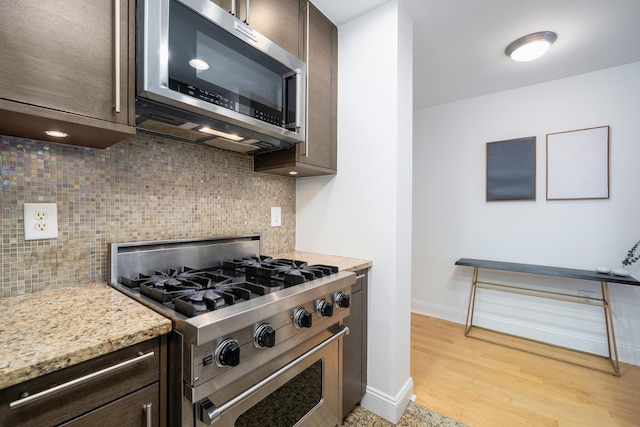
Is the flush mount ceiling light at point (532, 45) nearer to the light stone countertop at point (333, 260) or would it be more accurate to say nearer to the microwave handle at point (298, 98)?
the microwave handle at point (298, 98)

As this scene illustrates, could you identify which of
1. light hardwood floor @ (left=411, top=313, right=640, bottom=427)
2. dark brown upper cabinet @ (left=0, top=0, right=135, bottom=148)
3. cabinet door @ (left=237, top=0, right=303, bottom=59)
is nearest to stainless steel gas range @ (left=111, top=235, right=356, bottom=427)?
dark brown upper cabinet @ (left=0, top=0, right=135, bottom=148)

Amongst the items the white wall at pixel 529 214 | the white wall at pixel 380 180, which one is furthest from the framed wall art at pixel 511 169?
the white wall at pixel 380 180

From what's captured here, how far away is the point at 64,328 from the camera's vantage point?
0.70 metres

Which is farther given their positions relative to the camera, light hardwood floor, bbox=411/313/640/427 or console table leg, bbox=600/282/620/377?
console table leg, bbox=600/282/620/377

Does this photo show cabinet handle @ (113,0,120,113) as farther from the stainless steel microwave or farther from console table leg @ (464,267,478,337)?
console table leg @ (464,267,478,337)

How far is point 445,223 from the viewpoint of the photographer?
316 cm

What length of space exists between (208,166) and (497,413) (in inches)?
89.5

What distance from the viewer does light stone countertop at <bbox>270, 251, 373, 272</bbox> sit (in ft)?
5.03

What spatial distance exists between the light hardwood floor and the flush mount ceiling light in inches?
94.2

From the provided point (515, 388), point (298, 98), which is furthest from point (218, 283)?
point (515, 388)

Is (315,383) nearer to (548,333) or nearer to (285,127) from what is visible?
(285,127)

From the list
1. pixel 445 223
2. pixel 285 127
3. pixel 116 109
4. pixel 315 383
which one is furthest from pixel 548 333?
pixel 116 109

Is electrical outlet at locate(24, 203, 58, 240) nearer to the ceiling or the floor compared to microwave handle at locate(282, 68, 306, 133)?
nearer to the floor

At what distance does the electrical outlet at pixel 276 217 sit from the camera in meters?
1.91
